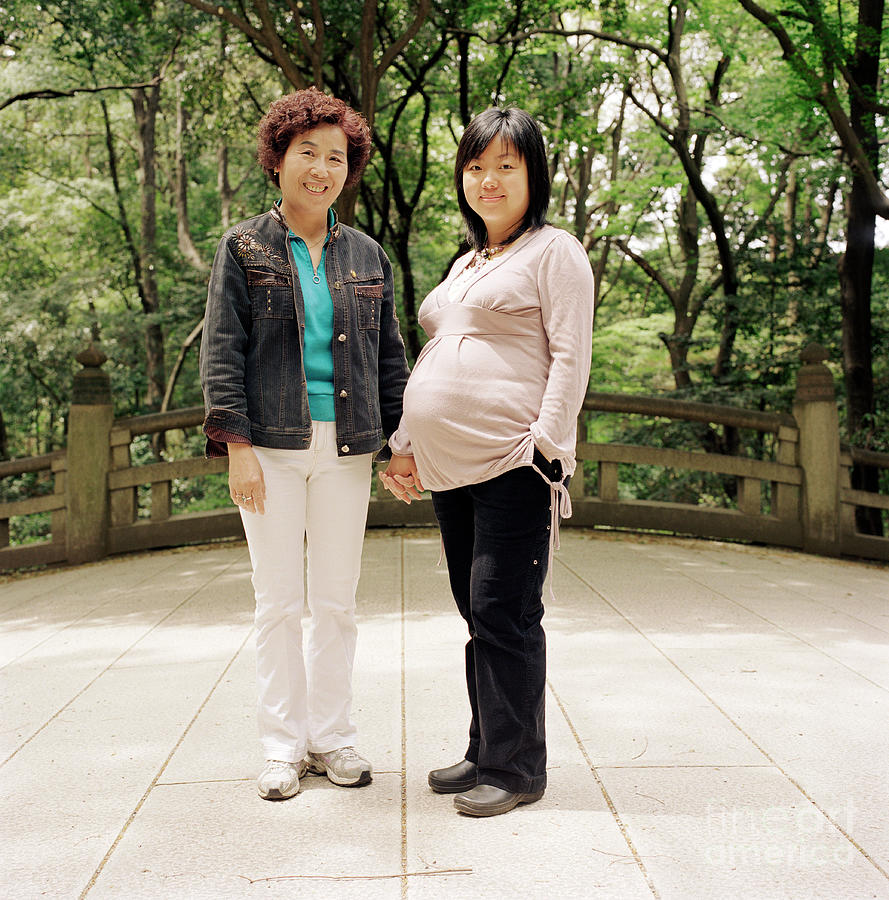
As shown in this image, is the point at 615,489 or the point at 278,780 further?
the point at 615,489

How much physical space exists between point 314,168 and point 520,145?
1.95ft

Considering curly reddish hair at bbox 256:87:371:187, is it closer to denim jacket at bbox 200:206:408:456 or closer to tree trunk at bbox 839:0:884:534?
denim jacket at bbox 200:206:408:456

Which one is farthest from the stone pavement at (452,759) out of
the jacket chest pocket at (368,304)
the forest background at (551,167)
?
the forest background at (551,167)

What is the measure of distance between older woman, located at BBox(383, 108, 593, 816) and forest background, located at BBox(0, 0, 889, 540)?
18.0 ft

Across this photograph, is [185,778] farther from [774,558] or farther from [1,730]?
[774,558]

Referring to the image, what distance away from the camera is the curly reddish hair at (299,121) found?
254 centimetres

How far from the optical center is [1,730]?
323 cm

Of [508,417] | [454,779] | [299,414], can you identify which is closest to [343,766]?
[454,779]

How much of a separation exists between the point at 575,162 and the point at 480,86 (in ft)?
7.56

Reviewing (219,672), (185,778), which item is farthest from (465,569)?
(219,672)

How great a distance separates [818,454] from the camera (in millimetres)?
6973

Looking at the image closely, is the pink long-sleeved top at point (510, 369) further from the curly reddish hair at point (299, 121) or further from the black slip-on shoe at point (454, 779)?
the black slip-on shoe at point (454, 779)

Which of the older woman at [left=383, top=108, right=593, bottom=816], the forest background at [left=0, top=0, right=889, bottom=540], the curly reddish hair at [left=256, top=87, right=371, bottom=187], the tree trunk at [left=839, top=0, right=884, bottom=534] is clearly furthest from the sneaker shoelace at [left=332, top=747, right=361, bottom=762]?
the tree trunk at [left=839, top=0, right=884, bottom=534]

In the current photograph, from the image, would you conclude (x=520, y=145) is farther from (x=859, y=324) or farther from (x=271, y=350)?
(x=859, y=324)
